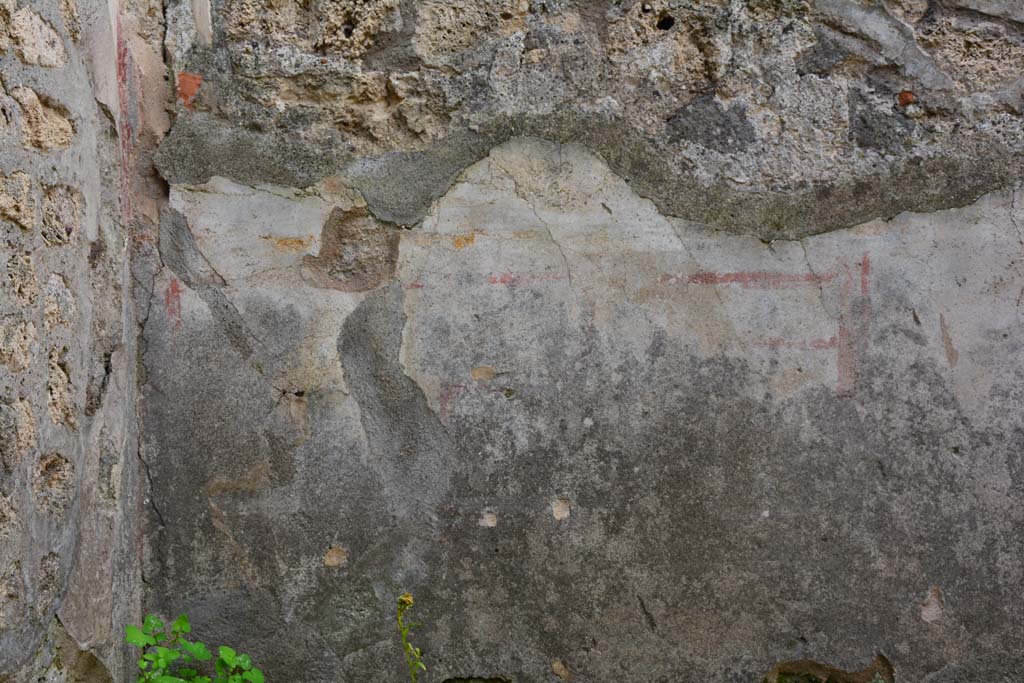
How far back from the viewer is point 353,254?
2.28 m

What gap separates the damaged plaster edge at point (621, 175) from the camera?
7.50 feet

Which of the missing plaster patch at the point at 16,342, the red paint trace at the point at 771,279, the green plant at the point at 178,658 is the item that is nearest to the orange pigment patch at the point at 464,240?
the red paint trace at the point at 771,279

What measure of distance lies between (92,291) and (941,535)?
1996mm

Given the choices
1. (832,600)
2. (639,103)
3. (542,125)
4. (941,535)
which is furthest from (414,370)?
(941,535)

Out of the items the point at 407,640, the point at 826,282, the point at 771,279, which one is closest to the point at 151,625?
the point at 407,640

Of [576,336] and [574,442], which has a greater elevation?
[576,336]

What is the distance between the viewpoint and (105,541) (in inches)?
79.9

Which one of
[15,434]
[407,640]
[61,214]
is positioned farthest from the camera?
[407,640]

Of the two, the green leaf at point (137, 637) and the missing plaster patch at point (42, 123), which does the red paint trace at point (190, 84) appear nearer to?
the missing plaster patch at point (42, 123)

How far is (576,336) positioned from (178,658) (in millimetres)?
1181

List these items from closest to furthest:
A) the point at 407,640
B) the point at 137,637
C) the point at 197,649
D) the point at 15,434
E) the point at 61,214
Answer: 1. the point at 15,434
2. the point at 61,214
3. the point at 137,637
4. the point at 197,649
5. the point at 407,640

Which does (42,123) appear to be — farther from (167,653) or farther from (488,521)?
(488,521)

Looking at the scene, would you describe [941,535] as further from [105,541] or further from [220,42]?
[220,42]

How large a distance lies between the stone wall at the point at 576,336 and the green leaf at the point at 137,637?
0.61ft
